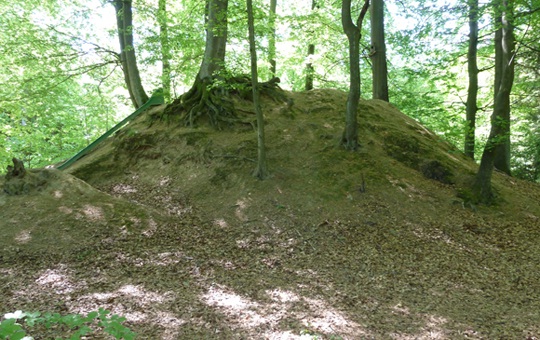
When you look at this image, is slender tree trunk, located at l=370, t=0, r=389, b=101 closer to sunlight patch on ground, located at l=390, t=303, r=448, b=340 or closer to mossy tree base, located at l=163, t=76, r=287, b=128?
mossy tree base, located at l=163, t=76, r=287, b=128

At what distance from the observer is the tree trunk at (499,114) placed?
25.6 ft

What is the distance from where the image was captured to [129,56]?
1248 centimetres

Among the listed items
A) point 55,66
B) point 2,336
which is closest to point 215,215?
point 2,336

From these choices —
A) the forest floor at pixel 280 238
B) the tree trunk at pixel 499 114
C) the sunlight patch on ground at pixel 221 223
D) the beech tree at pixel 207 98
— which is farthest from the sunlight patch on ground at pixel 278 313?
the beech tree at pixel 207 98

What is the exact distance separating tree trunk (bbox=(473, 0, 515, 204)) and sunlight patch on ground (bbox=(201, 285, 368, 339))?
18.5 ft

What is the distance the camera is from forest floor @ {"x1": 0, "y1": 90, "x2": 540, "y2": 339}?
4691mm

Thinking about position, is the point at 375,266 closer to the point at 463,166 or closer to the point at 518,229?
the point at 518,229

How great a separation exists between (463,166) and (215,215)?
700cm

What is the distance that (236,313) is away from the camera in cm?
472

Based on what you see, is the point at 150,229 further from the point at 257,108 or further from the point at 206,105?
the point at 206,105

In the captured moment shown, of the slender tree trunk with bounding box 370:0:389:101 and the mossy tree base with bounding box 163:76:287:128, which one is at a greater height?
the slender tree trunk with bounding box 370:0:389:101

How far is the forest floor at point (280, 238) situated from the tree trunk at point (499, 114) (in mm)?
437

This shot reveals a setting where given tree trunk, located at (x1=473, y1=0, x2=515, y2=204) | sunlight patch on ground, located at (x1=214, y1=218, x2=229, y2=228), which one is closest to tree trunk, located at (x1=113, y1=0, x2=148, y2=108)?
sunlight patch on ground, located at (x1=214, y1=218, x2=229, y2=228)

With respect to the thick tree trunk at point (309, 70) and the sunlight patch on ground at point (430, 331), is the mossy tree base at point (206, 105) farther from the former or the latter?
the sunlight patch on ground at point (430, 331)
